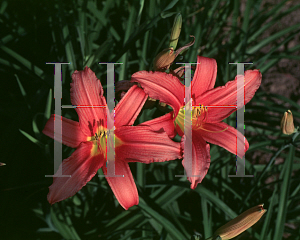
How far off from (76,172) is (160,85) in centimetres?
39

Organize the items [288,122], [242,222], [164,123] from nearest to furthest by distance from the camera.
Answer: [242,222], [164,123], [288,122]

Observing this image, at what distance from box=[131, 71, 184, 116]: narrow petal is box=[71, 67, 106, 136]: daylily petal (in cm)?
14

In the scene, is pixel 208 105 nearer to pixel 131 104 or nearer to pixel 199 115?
pixel 199 115

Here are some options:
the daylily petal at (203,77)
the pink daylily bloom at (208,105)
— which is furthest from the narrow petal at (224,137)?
the daylily petal at (203,77)

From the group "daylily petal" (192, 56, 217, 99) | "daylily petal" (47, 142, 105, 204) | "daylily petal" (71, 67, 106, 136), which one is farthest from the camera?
"daylily petal" (192, 56, 217, 99)

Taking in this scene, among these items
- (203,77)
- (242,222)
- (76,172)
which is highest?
(203,77)

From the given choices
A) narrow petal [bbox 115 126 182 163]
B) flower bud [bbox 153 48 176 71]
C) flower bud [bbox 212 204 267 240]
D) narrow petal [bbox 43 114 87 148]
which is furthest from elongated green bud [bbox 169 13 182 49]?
flower bud [bbox 212 204 267 240]

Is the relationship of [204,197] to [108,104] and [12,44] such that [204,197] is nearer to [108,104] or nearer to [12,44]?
[108,104]

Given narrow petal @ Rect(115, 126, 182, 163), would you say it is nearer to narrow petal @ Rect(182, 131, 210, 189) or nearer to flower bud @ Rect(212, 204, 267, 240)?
narrow petal @ Rect(182, 131, 210, 189)

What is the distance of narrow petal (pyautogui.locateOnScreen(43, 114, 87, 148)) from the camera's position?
0.83m

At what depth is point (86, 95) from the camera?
0.86m

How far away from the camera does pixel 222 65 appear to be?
173cm

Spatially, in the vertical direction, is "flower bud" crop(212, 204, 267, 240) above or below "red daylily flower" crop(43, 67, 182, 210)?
below

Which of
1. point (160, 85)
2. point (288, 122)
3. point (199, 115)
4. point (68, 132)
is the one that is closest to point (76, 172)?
point (68, 132)
